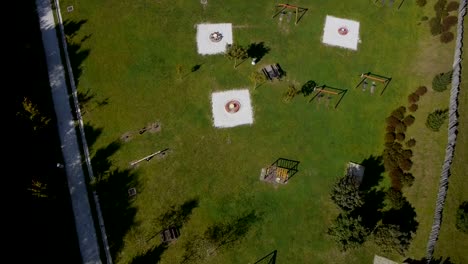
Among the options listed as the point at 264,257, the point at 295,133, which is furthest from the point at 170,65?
the point at 264,257

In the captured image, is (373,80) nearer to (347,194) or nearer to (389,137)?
(389,137)

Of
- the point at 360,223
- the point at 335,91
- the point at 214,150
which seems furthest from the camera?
the point at 335,91

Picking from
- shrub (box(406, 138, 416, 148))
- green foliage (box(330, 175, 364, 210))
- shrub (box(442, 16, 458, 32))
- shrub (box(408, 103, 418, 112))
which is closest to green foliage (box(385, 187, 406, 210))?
green foliage (box(330, 175, 364, 210))

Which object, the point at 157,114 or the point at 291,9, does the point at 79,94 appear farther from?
the point at 291,9

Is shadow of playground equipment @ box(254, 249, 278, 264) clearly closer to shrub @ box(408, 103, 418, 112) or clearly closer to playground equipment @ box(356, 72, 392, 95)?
Answer: playground equipment @ box(356, 72, 392, 95)

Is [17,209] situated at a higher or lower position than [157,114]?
lower

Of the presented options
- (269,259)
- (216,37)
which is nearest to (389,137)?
(269,259)
